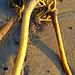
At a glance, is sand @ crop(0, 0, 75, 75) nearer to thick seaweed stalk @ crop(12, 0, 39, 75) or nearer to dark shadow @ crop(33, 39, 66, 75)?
dark shadow @ crop(33, 39, 66, 75)

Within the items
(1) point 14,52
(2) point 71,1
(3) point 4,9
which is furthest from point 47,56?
(2) point 71,1

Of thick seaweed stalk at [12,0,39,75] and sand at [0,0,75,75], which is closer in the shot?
thick seaweed stalk at [12,0,39,75]

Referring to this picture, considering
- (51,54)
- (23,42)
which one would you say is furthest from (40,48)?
(23,42)

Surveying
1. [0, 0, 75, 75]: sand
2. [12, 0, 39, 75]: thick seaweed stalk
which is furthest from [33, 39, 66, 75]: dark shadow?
[12, 0, 39, 75]: thick seaweed stalk

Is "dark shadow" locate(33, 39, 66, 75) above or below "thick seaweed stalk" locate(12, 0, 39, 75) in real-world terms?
below

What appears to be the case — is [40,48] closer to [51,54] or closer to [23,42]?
[51,54]

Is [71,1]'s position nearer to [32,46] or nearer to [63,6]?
[63,6]

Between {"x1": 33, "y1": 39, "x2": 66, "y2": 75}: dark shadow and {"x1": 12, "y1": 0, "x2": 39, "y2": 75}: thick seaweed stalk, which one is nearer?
{"x1": 12, "y1": 0, "x2": 39, "y2": 75}: thick seaweed stalk

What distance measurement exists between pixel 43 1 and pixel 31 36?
0.74 m

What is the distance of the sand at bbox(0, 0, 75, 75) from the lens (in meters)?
1.63

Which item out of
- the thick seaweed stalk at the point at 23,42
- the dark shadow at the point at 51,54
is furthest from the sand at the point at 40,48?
the thick seaweed stalk at the point at 23,42

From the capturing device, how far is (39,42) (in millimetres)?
1980

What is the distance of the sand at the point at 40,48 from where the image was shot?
1627mm

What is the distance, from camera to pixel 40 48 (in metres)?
1.88
